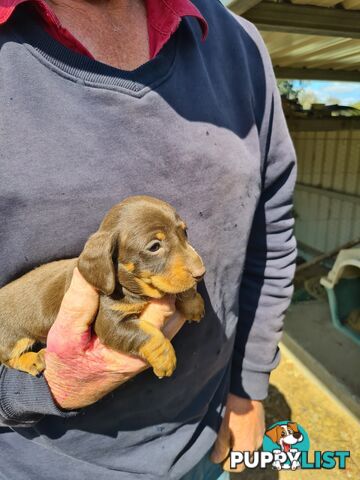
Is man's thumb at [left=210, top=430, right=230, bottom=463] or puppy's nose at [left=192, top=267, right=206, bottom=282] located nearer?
puppy's nose at [left=192, top=267, right=206, bottom=282]

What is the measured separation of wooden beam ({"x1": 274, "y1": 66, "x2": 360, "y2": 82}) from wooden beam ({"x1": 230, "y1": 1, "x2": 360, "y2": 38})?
3358mm

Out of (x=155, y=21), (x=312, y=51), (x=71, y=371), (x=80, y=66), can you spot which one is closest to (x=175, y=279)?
(x=71, y=371)

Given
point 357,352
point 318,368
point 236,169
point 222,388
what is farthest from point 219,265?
point 357,352

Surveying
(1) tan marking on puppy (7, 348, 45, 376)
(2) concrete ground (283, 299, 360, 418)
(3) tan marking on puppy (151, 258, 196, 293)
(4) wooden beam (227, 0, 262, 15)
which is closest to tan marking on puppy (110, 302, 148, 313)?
(3) tan marking on puppy (151, 258, 196, 293)

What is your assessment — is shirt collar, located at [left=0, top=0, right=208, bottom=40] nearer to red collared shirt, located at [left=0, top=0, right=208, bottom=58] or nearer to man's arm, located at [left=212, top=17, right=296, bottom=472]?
red collared shirt, located at [left=0, top=0, right=208, bottom=58]

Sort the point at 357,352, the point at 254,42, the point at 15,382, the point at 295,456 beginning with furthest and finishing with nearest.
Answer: the point at 357,352 < the point at 295,456 < the point at 254,42 < the point at 15,382

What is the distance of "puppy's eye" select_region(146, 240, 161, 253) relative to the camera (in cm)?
162

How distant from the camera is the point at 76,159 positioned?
4.46ft

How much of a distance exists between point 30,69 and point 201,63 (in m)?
0.65

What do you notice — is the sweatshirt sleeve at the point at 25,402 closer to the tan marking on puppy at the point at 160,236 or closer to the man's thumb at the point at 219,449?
the tan marking on puppy at the point at 160,236

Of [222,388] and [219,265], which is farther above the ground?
[219,265]

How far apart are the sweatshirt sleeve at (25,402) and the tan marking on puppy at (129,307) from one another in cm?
37

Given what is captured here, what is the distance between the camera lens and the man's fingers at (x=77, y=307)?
1.45 meters

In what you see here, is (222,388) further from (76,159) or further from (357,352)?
(357,352)
